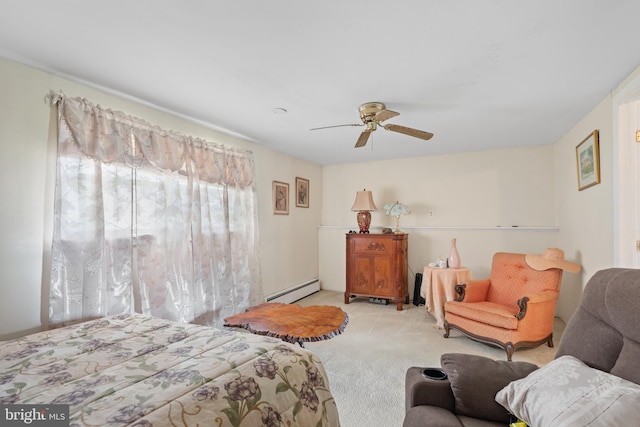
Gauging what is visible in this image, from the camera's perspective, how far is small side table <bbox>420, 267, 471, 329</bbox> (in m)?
3.44

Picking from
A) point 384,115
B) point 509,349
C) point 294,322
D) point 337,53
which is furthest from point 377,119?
point 509,349

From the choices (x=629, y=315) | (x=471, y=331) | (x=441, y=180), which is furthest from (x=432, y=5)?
(x=441, y=180)

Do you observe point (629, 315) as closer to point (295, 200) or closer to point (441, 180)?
point (441, 180)

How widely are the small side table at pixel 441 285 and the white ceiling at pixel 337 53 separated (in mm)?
1742

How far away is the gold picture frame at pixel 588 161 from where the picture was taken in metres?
2.59

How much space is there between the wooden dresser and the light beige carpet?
0.27 m

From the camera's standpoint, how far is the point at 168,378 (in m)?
1.14

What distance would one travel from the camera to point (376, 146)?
4078 millimetres

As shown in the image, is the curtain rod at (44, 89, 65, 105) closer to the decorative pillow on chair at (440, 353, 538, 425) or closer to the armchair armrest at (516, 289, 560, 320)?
the decorative pillow on chair at (440, 353, 538, 425)

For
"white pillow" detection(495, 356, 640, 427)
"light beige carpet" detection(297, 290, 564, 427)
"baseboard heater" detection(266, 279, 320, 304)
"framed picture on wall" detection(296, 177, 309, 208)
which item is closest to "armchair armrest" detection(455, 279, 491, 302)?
"light beige carpet" detection(297, 290, 564, 427)

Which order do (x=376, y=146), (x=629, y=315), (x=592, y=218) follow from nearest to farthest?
1. (x=629, y=315)
2. (x=592, y=218)
3. (x=376, y=146)

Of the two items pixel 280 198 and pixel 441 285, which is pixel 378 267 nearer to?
pixel 441 285

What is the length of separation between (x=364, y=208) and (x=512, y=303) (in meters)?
2.22

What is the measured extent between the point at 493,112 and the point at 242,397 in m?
3.02
